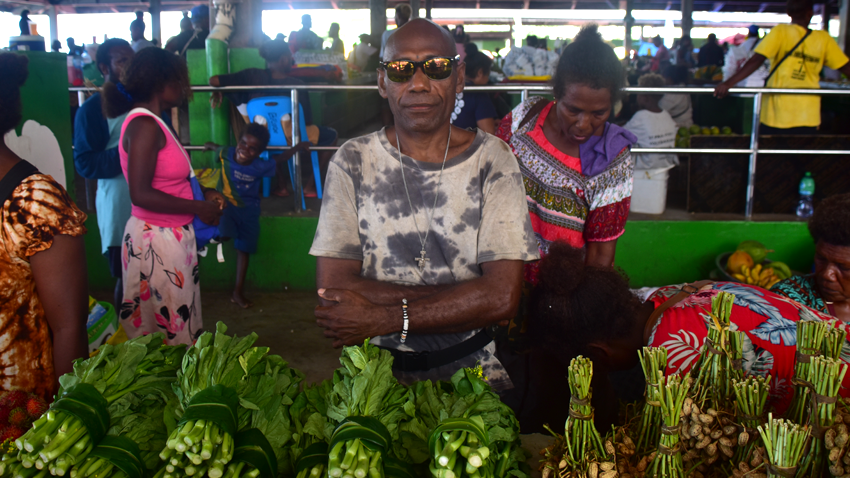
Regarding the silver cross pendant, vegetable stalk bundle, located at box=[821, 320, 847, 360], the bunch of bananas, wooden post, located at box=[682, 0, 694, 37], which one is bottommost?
the bunch of bananas

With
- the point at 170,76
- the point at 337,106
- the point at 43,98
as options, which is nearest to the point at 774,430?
the point at 170,76

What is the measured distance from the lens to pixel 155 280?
8.79 ft

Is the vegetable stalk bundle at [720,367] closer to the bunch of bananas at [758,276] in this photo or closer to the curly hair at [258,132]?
the bunch of bananas at [758,276]

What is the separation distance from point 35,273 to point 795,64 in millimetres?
5430

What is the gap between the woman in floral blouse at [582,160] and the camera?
227 centimetres

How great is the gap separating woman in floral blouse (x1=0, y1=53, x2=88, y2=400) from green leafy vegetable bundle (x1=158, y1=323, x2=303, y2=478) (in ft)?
1.94

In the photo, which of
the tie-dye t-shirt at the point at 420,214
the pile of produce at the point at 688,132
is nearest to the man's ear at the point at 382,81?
the tie-dye t-shirt at the point at 420,214

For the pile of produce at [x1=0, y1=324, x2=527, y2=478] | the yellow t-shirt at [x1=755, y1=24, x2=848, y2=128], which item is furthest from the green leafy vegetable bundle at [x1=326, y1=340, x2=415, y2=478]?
the yellow t-shirt at [x1=755, y1=24, x2=848, y2=128]

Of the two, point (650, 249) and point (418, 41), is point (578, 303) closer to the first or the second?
point (418, 41)

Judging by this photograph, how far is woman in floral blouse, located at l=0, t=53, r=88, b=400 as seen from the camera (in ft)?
5.24

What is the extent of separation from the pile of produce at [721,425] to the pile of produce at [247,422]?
7.1 inches

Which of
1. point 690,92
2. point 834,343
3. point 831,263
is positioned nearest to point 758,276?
point 690,92

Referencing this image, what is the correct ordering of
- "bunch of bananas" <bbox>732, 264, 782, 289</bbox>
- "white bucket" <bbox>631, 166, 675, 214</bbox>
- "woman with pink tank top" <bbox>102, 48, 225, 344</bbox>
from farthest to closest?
"white bucket" <bbox>631, 166, 675, 214</bbox> → "bunch of bananas" <bbox>732, 264, 782, 289</bbox> → "woman with pink tank top" <bbox>102, 48, 225, 344</bbox>

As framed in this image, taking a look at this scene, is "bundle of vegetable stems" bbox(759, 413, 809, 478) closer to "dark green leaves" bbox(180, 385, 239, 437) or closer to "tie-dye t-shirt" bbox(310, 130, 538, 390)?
"tie-dye t-shirt" bbox(310, 130, 538, 390)
